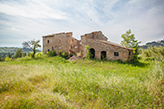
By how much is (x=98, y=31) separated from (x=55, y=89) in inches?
643

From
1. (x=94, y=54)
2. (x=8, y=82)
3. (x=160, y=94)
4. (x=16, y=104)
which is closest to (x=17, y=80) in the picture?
(x=8, y=82)

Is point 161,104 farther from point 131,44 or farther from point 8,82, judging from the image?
point 131,44

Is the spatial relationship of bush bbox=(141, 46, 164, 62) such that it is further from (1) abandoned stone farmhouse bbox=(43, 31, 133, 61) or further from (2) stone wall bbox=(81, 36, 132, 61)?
(2) stone wall bbox=(81, 36, 132, 61)

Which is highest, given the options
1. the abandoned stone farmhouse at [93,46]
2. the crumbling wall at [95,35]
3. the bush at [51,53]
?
the crumbling wall at [95,35]

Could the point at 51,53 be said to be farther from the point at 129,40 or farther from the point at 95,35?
→ the point at 129,40

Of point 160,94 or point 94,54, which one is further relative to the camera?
point 94,54

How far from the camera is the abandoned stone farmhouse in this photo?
485 inches

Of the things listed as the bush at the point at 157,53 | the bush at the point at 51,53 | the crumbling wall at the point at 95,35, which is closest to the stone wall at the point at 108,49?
the crumbling wall at the point at 95,35

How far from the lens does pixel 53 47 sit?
65.4 ft

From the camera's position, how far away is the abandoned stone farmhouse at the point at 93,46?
1232 centimetres

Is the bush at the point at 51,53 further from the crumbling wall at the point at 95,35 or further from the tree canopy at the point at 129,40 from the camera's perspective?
the tree canopy at the point at 129,40

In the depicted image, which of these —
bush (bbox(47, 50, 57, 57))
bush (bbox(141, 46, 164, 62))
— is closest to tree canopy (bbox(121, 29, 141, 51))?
bush (bbox(141, 46, 164, 62))

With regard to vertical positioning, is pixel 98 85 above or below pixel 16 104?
above

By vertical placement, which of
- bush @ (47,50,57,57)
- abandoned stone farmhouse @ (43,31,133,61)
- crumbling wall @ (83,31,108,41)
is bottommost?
bush @ (47,50,57,57)
